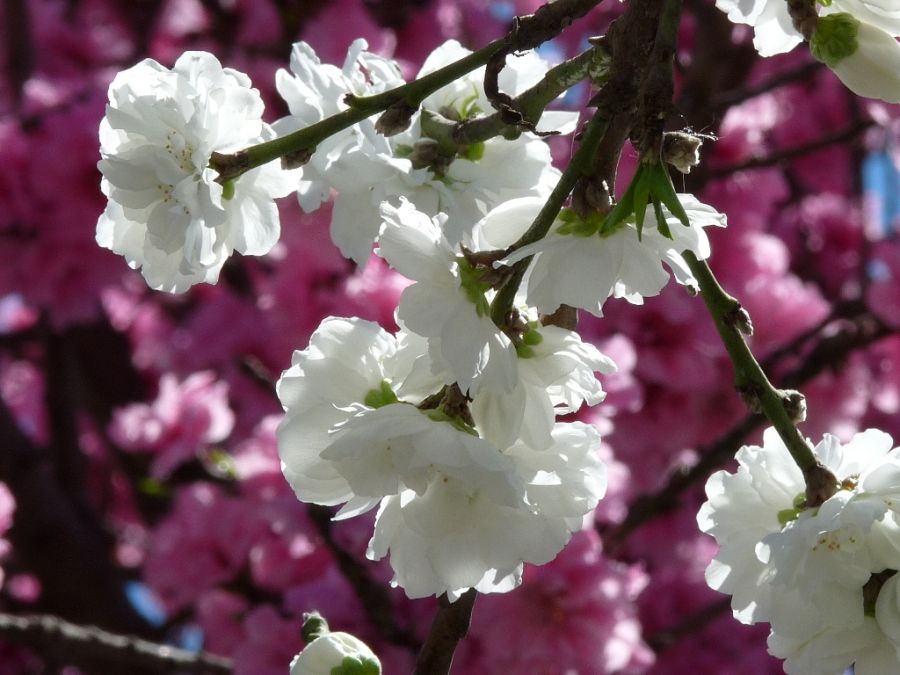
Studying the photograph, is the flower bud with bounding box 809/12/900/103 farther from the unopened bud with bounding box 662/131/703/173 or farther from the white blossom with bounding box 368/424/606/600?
the white blossom with bounding box 368/424/606/600

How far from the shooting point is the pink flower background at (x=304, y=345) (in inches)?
59.6

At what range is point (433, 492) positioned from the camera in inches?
25.0

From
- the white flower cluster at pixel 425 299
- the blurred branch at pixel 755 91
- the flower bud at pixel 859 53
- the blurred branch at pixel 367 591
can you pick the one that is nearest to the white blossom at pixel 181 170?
the white flower cluster at pixel 425 299

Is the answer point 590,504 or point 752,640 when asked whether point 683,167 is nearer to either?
point 590,504

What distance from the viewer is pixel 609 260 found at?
60cm

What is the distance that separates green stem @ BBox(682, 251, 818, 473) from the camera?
626 millimetres

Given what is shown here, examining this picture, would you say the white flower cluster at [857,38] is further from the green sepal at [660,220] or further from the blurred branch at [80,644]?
the blurred branch at [80,644]

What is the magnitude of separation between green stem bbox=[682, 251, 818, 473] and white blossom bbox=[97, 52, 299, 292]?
252 mm

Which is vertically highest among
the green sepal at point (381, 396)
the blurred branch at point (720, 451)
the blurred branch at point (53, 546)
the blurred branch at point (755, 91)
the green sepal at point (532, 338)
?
the green sepal at point (532, 338)

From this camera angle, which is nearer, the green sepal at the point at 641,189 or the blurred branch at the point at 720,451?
the green sepal at the point at 641,189

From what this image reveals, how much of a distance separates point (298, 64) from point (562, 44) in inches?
89.2

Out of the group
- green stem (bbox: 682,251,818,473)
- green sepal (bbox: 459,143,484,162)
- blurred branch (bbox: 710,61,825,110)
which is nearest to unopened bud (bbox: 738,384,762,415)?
green stem (bbox: 682,251,818,473)

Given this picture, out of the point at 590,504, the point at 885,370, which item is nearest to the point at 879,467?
the point at 590,504

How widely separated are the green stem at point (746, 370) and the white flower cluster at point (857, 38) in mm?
147
